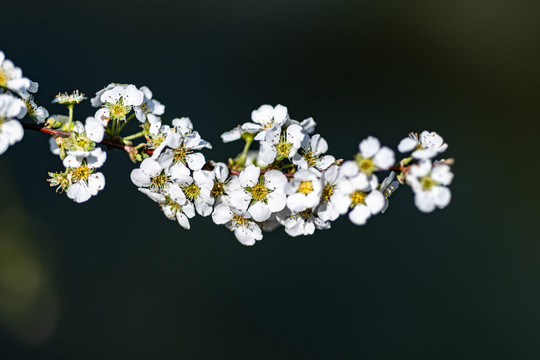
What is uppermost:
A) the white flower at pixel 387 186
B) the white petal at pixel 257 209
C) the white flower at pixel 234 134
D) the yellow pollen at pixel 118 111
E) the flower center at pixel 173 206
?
the white flower at pixel 234 134

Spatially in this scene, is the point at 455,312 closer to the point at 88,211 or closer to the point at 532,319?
the point at 532,319

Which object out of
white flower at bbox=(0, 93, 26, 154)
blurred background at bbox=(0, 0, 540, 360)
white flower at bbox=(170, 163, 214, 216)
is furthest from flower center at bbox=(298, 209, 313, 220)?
blurred background at bbox=(0, 0, 540, 360)

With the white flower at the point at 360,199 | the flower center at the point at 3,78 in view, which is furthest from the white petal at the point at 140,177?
the white flower at the point at 360,199

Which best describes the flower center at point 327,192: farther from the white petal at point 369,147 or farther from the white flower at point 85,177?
the white flower at point 85,177

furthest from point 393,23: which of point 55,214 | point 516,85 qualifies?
point 55,214

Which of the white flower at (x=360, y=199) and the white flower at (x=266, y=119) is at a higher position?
the white flower at (x=266, y=119)

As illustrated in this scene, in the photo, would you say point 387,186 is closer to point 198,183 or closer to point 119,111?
point 198,183

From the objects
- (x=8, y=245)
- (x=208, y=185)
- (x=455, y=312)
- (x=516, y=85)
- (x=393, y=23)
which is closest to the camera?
(x=208, y=185)
